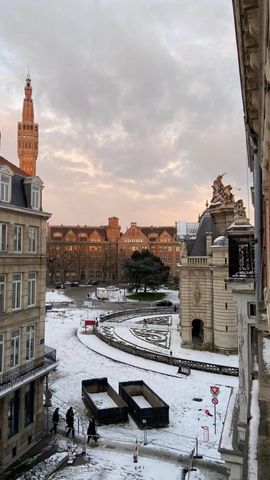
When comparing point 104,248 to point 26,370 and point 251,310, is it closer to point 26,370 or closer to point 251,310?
point 26,370

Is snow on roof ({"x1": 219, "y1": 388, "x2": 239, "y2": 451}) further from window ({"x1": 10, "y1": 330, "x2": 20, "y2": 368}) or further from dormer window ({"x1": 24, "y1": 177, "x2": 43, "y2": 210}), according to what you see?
dormer window ({"x1": 24, "y1": 177, "x2": 43, "y2": 210})

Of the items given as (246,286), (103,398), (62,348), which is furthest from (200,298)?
(246,286)

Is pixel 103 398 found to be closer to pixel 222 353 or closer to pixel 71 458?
pixel 71 458

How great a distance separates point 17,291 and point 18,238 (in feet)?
8.12

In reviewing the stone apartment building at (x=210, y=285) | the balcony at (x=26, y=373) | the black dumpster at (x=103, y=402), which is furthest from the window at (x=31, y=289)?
the stone apartment building at (x=210, y=285)

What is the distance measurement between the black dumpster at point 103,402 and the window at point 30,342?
4.71 meters

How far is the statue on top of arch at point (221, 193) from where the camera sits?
41.1 m

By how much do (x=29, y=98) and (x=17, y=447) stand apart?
409ft

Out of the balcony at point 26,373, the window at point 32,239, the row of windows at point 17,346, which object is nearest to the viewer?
the balcony at point 26,373

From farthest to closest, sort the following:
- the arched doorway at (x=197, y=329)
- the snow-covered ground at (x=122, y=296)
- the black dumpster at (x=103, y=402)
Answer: the snow-covered ground at (x=122, y=296), the arched doorway at (x=197, y=329), the black dumpster at (x=103, y=402)

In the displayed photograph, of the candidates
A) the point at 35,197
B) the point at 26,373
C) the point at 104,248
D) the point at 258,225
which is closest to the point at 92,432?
the point at 26,373

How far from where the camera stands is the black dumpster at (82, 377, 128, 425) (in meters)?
20.3

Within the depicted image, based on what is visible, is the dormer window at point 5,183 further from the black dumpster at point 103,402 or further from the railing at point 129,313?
the railing at point 129,313

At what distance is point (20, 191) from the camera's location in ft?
63.1
